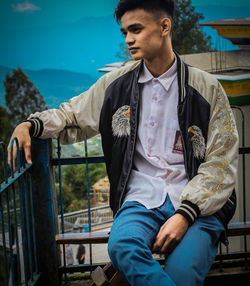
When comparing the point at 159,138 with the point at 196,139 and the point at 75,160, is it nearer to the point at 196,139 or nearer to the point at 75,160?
the point at 196,139

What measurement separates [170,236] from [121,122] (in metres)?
0.52

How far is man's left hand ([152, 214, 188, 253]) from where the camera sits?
1.13m

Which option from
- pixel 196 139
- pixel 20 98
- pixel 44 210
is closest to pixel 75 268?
pixel 44 210

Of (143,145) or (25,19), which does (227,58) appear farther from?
(25,19)

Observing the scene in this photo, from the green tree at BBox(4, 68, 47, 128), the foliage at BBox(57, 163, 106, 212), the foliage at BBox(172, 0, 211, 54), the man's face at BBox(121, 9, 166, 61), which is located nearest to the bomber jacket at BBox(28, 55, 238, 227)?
the man's face at BBox(121, 9, 166, 61)

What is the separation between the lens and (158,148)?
1378 mm

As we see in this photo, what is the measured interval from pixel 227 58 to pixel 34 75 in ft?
60.4

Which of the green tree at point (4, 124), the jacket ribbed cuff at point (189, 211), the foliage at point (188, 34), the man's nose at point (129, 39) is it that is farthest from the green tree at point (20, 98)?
the jacket ribbed cuff at point (189, 211)

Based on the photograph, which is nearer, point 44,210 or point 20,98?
point 44,210

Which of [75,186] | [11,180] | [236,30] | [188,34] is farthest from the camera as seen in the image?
[75,186]

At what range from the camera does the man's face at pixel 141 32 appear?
4.37 feet

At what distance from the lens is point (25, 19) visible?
25406mm

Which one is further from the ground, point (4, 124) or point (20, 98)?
point (20, 98)

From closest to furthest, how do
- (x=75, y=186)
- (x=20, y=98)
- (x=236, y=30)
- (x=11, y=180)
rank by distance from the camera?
(x=11, y=180)
(x=236, y=30)
(x=20, y=98)
(x=75, y=186)
